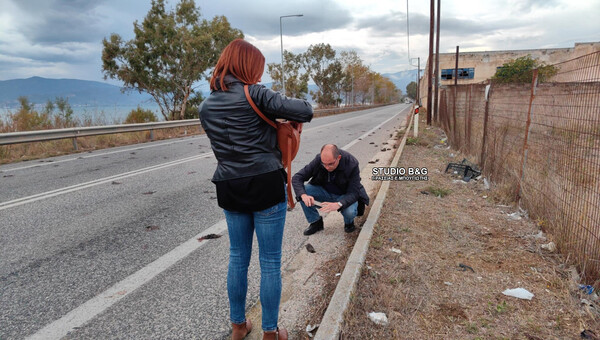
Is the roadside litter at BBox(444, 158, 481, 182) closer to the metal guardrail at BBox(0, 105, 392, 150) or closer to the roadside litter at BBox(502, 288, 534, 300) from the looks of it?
the roadside litter at BBox(502, 288, 534, 300)

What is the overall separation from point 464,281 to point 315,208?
6.12 feet

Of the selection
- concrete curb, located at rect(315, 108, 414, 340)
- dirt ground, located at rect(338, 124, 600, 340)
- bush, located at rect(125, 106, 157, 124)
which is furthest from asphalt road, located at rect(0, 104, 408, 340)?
bush, located at rect(125, 106, 157, 124)

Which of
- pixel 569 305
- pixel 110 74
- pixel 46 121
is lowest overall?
pixel 569 305

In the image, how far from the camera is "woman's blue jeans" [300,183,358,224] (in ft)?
13.7

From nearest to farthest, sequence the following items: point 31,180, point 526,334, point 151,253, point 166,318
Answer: point 526,334, point 166,318, point 151,253, point 31,180

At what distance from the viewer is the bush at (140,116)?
20062 mm

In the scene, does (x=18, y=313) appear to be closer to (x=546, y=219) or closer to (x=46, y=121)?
(x=546, y=219)

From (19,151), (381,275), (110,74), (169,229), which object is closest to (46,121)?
(19,151)

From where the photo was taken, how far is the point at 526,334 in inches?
93.4

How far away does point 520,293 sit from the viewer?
2.86m

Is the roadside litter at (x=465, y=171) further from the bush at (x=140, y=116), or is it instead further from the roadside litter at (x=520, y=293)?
the bush at (x=140, y=116)

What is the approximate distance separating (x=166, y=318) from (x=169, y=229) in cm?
192

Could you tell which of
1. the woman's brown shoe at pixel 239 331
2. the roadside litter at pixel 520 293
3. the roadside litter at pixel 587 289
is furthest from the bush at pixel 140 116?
the roadside litter at pixel 587 289

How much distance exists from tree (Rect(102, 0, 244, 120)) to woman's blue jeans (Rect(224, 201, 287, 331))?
25.0 metres
